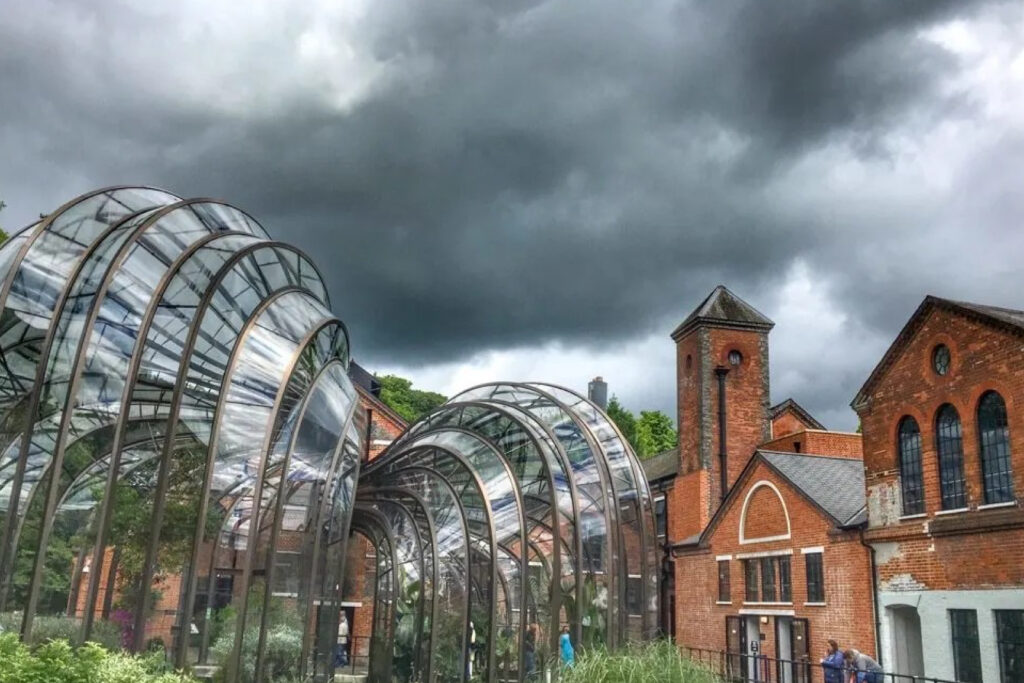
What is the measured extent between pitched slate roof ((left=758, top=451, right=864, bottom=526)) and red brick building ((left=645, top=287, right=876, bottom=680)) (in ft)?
0.16

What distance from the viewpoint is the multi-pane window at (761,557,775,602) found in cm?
2383

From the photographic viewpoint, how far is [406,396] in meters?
69.1

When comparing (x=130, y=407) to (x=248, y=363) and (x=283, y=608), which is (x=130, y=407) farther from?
(x=283, y=608)

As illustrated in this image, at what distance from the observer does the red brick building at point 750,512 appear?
21312mm

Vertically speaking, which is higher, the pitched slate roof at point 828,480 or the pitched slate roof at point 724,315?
the pitched slate roof at point 724,315

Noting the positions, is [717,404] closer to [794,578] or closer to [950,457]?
[794,578]

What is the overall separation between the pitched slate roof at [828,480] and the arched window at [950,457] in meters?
2.99

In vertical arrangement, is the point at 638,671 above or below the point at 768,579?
below

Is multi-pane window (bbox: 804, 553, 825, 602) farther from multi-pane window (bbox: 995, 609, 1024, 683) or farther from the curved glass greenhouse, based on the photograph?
the curved glass greenhouse

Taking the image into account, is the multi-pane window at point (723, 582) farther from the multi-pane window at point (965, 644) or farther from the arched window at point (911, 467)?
the multi-pane window at point (965, 644)

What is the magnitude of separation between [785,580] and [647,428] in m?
37.2

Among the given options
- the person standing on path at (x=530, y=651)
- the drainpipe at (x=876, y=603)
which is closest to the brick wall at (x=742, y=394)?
the drainpipe at (x=876, y=603)

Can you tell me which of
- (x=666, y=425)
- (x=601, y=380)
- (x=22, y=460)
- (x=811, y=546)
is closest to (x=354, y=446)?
(x=22, y=460)

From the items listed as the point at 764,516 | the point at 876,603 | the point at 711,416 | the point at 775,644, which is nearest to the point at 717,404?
the point at 711,416
